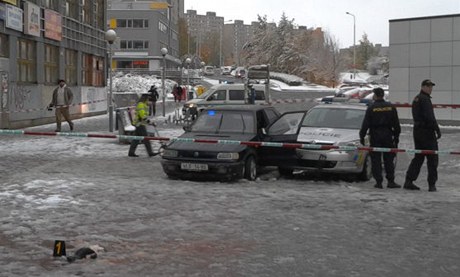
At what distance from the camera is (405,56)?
26.0 meters

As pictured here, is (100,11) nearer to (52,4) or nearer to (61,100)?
(52,4)

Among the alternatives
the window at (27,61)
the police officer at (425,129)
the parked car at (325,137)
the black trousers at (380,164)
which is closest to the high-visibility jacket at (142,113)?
the parked car at (325,137)

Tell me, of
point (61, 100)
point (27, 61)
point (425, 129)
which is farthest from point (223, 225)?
point (27, 61)

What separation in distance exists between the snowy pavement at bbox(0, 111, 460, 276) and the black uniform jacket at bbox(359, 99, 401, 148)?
34.5 inches

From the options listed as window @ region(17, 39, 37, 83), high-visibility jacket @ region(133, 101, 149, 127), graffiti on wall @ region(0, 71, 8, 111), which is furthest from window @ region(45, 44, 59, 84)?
high-visibility jacket @ region(133, 101, 149, 127)

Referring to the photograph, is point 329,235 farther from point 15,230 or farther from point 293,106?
point 293,106

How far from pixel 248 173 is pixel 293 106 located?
21.2 m

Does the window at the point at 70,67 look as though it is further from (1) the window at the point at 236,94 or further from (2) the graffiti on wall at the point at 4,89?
(1) the window at the point at 236,94

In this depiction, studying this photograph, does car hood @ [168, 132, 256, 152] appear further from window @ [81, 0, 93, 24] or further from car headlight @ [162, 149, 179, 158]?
window @ [81, 0, 93, 24]

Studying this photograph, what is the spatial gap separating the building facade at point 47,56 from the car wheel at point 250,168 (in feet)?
38.2

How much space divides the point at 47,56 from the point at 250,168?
16174 mm

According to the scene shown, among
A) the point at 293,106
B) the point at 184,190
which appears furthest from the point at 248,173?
the point at 293,106

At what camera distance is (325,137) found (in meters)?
11.5

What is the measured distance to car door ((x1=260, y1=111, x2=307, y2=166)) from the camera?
11406 millimetres
